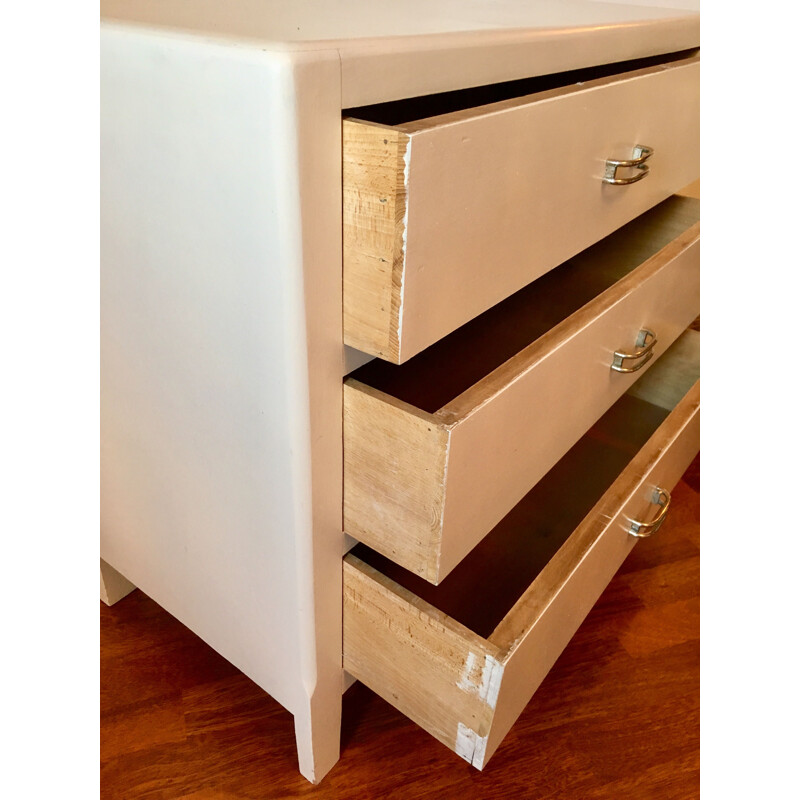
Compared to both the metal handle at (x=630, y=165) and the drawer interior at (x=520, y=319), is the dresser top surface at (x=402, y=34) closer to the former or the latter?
the metal handle at (x=630, y=165)

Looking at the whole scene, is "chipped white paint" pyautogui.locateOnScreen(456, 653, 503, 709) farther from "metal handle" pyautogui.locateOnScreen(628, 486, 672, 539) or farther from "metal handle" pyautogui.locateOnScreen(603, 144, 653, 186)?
"metal handle" pyautogui.locateOnScreen(603, 144, 653, 186)

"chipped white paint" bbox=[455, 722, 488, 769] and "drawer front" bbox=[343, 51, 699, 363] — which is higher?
"drawer front" bbox=[343, 51, 699, 363]

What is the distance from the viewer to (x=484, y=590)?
2.71 ft

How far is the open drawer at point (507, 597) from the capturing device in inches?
20.7

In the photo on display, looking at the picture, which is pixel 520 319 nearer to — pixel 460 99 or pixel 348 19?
pixel 460 99

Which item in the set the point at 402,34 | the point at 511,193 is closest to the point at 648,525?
the point at 511,193

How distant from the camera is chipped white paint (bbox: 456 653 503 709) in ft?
1.63

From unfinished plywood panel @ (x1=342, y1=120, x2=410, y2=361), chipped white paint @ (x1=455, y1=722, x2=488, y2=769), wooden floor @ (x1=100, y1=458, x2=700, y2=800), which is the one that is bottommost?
wooden floor @ (x1=100, y1=458, x2=700, y2=800)

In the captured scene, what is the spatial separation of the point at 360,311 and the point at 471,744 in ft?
1.14

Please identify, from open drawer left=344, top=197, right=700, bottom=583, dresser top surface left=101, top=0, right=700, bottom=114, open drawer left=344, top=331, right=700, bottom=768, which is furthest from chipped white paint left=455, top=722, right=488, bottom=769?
→ dresser top surface left=101, top=0, right=700, bottom=114

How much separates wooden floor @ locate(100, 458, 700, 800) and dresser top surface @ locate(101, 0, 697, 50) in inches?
25.8

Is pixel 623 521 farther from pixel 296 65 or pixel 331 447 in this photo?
pixel 296 65

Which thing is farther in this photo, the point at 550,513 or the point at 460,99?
the point at 550,513

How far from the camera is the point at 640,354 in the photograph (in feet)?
2.28
